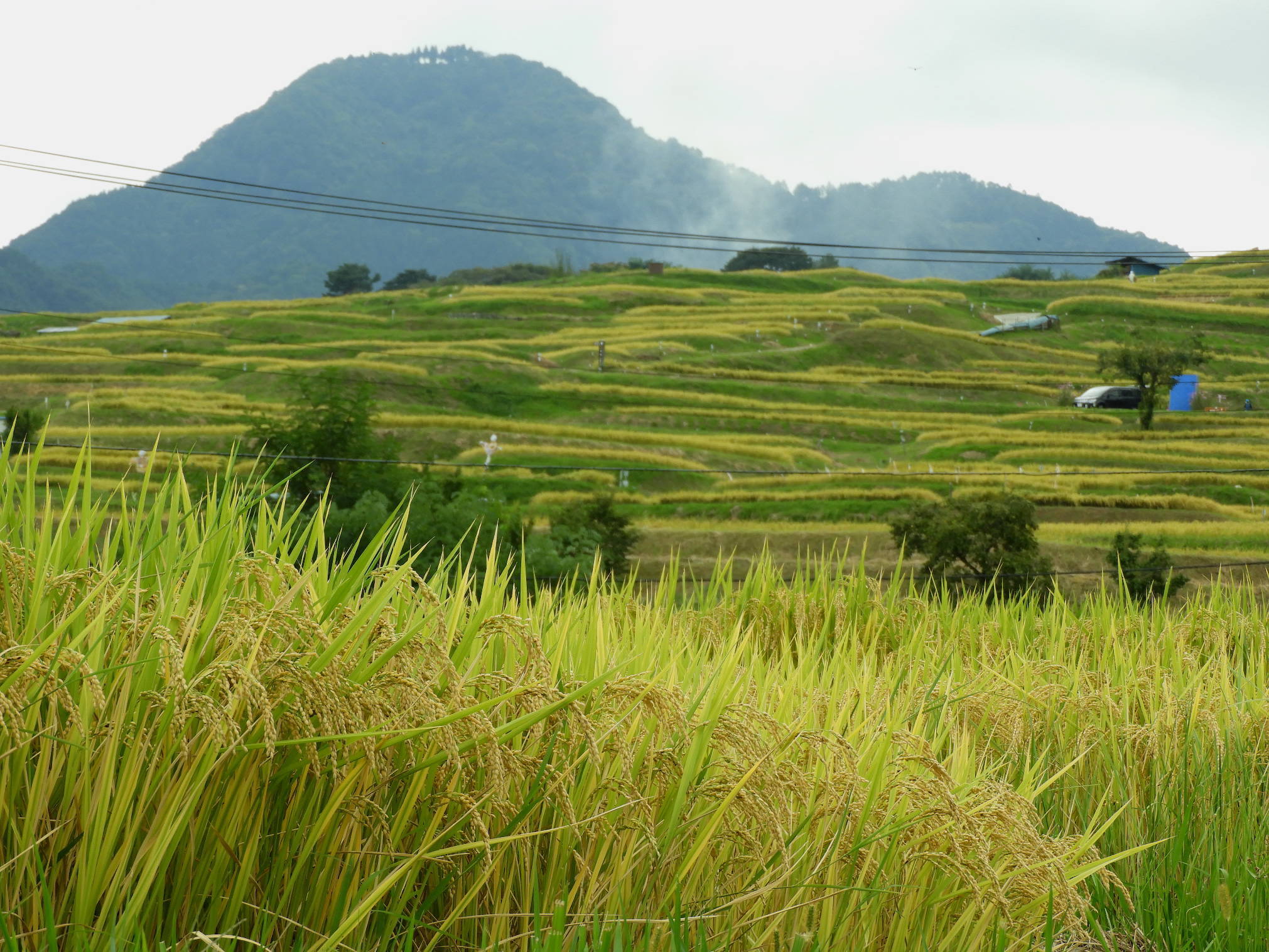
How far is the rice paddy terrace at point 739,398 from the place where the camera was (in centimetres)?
4347

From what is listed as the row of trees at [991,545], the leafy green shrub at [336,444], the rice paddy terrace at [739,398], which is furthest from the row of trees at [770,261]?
the row of trees at [991,545]

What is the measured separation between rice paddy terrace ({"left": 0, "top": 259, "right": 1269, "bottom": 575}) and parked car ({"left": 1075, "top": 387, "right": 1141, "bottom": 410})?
2.32 meters

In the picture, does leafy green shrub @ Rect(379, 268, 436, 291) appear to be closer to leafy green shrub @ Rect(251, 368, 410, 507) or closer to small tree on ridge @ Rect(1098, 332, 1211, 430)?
small tree on ridge @ Rect(1098, 332, 1211, 430)

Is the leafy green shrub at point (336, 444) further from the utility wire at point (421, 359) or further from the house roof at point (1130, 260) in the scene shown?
the utility wire at point (421, 359)

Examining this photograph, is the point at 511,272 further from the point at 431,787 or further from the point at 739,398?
the point at 431,787

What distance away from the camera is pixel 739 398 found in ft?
240

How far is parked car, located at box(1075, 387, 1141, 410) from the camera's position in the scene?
73938mm

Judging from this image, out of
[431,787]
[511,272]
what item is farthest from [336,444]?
[511,272]

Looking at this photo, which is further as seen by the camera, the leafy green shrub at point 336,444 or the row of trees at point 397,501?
the leafy green shrub at point 336,444

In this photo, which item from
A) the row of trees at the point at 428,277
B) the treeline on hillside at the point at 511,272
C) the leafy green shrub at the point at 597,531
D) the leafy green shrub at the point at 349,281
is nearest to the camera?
the leafy green shrub at the point at 597,531

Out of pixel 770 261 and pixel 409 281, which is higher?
pixel 770 261

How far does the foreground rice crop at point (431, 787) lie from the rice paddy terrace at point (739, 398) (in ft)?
69.7

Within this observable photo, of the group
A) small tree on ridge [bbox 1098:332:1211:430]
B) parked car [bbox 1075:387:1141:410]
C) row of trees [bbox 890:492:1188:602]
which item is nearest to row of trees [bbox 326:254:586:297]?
parked car [bbox 1075:387:1141:410]

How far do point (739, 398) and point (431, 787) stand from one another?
70.6m
